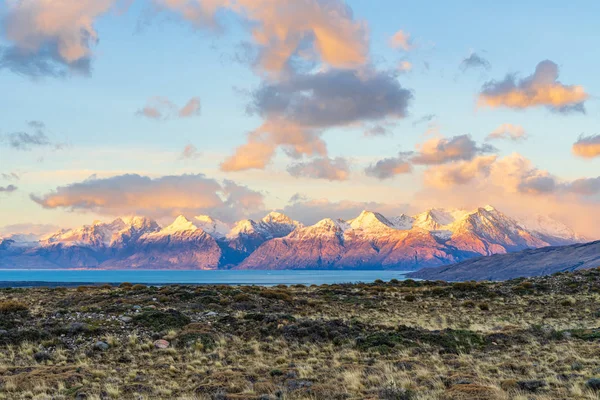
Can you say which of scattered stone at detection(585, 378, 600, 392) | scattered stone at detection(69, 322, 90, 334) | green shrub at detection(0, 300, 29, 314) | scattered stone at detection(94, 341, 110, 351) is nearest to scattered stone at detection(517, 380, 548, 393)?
scattered stone at detection(585, 378, 600, 392)

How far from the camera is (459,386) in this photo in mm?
15508

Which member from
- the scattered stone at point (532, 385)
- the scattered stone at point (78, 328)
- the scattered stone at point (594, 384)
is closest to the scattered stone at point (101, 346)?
the scattered stone at point (78, 328)

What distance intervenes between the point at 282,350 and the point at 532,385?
1201 cm

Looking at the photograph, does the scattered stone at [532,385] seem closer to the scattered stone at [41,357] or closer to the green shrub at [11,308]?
the scattered stone at [41,357]

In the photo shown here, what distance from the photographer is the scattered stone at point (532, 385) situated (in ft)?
51.1

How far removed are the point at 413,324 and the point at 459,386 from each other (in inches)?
746

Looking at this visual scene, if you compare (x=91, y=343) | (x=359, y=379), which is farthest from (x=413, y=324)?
(x=91, y=343)

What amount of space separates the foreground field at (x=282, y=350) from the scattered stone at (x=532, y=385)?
0.21ft

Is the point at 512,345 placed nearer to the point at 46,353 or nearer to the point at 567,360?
the point at 567,360

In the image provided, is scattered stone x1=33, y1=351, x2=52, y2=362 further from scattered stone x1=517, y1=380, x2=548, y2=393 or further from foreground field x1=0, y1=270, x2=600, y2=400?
scattered stone x1=517, y1=380, x2=548, y2=393

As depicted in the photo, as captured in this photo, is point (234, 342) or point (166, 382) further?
point (234, 342)

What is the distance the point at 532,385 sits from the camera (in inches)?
625

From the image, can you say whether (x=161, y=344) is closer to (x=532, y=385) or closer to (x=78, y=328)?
(x=78, y=328)

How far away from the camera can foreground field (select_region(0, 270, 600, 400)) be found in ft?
53.0
